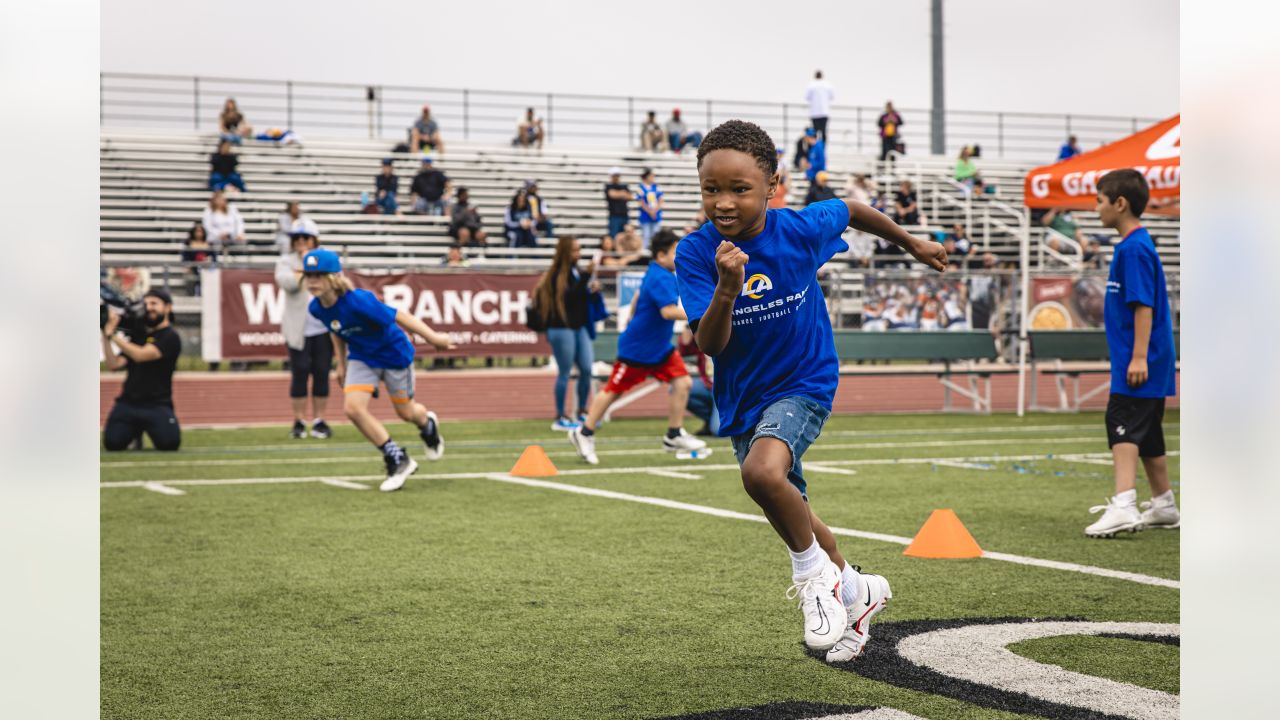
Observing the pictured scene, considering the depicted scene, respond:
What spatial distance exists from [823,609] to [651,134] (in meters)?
29.7

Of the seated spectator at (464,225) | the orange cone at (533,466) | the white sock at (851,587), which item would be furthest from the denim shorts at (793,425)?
the seated spectator at (464,225)

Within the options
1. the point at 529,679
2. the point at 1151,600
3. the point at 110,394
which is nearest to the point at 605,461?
the point at 1151,600

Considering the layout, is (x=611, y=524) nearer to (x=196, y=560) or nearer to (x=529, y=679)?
(x=196, y=560)

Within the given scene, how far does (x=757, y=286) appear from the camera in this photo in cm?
453

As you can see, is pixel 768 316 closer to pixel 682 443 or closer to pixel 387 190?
pixel 682 443

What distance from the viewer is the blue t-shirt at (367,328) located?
9.84 m

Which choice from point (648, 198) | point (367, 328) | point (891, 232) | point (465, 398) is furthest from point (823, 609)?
point (648, 198)

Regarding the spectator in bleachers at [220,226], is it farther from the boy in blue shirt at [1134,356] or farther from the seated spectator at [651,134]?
the boy in blue shirt at [1134,356]

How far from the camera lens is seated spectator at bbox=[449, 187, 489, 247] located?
25.4 metres

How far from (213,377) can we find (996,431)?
35.1ft

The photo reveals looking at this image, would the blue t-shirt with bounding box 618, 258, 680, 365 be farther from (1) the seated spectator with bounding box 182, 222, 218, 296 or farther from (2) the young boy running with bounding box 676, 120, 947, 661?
(1) the seated spectator with bounding box 182, 222, 218, 296

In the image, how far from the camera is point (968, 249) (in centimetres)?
2702

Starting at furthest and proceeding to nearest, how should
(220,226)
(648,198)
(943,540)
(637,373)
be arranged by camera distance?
1. (648,198)
2. (220,226)
3. (637,373)
4. (943,540)

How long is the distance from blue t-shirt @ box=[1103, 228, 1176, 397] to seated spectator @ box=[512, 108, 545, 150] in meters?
25.9
